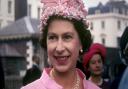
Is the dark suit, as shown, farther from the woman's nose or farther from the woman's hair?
the woman's nose

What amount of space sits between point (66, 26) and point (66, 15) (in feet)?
0.17

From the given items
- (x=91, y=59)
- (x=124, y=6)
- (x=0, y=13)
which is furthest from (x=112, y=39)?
(x=91, y=59)

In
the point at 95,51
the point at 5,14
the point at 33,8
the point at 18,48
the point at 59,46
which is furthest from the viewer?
the point at 33,8

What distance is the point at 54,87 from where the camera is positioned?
6.61ft

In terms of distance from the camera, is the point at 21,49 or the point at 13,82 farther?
the point at 21,49

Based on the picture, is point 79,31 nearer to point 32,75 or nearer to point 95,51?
point 95,51

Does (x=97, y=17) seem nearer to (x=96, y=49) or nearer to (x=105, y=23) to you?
(x=105, y=23)

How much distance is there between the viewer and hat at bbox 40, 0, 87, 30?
2.05 metres

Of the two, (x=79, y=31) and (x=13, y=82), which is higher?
(x=79, y=31)

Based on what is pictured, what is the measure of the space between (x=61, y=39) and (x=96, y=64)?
1888mm

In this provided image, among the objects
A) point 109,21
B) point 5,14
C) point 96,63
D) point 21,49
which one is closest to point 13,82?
point 21,49

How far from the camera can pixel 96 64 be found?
3871 millimetres

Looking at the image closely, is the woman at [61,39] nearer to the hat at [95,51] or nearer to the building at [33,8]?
the hat at [95,51]

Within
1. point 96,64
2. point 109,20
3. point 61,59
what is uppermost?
point 61,59
